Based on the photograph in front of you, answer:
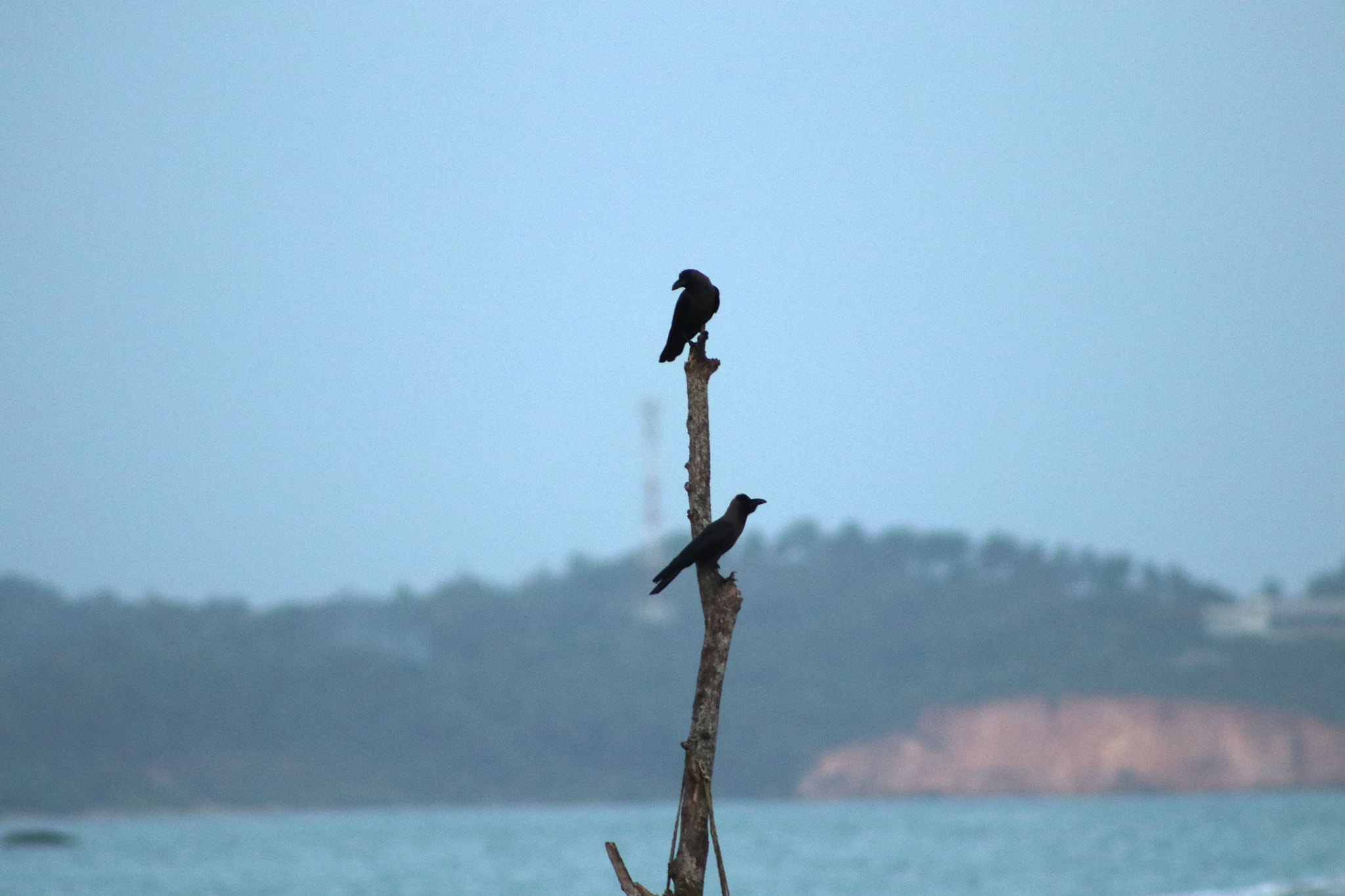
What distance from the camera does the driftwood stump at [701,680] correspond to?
A: 305 inches

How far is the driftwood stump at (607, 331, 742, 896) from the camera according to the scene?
7734mm

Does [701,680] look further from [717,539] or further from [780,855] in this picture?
[780,855]

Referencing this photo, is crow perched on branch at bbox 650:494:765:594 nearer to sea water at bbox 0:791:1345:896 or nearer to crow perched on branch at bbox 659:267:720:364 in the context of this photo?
crow perched on branch at bbox 659:267:720:364

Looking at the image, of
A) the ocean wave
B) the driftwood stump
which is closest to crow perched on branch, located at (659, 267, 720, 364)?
the driftwood stump

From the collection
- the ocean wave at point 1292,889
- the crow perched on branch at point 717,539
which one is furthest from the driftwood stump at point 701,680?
the ocean wave at point 1292,889

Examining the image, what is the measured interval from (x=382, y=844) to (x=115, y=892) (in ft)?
76.6

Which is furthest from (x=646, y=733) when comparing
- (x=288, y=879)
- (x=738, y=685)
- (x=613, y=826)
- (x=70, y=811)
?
(x=288, y=879)

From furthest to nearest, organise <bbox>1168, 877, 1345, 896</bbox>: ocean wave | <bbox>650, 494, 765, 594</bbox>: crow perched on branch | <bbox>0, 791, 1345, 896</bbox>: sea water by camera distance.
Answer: <bbox>0, 791, 1345, 896</bbox>: sea water < <bbox>1168, 877, 1345, 896</bbox>: ocean wave < <bbox>650, 494, 765, 594</bbox>: crow perched on branch

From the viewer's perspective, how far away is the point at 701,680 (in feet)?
25.7

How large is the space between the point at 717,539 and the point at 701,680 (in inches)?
26.4

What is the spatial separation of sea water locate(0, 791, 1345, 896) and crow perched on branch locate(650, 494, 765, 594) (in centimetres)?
3144

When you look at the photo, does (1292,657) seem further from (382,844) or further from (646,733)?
(382,844)

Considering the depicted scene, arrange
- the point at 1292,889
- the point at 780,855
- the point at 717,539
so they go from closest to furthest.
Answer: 1. the point at 717,539
2. the point at 1292,889
3. the point at 780,855

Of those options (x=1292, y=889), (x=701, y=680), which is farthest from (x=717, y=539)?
(x=1292, y=889)
